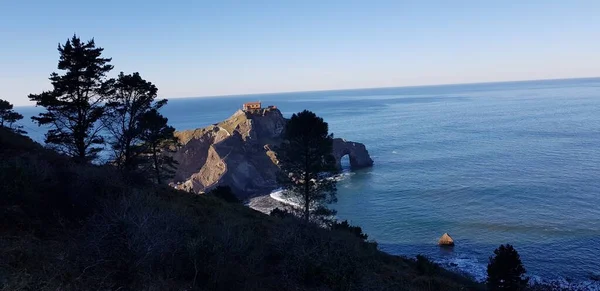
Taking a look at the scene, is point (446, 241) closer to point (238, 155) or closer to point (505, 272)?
point (505, 272)

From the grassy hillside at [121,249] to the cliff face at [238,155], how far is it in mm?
54359

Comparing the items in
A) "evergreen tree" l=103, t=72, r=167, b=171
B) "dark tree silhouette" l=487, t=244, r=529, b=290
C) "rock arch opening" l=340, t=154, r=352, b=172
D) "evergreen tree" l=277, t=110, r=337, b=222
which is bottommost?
"rock arch opening" l=340, t=154, r=352, b=172

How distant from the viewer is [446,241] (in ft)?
130

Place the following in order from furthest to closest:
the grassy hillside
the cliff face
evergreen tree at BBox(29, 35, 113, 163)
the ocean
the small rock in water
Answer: the cliff face
the small rock in water
the ocean
evergreen tree at BBox(29, 35, 113, 163)
the grassy hillside

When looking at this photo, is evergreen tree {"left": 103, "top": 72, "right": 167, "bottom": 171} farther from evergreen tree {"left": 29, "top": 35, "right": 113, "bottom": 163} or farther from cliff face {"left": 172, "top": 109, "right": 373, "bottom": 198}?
cliff face {"left": 172, "top": 109, "right": 373, "bottom": 198}

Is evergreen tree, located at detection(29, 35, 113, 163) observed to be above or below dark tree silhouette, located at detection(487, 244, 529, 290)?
above

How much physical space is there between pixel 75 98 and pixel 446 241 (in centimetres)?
3599

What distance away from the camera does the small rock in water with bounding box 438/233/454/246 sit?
3941cm

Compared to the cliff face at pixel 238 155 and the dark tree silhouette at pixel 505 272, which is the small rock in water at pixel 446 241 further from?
the cliff face at pixel 238 155

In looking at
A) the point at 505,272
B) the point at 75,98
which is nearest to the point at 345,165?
the point at 505,272

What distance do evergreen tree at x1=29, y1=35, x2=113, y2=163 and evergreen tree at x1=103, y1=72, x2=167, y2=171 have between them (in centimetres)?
120

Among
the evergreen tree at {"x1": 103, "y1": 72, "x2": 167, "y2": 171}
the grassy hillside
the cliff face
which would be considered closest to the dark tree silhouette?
the grassy hillside

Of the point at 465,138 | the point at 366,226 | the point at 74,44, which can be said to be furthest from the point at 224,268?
the point at 465,138

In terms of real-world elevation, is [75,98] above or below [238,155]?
above
